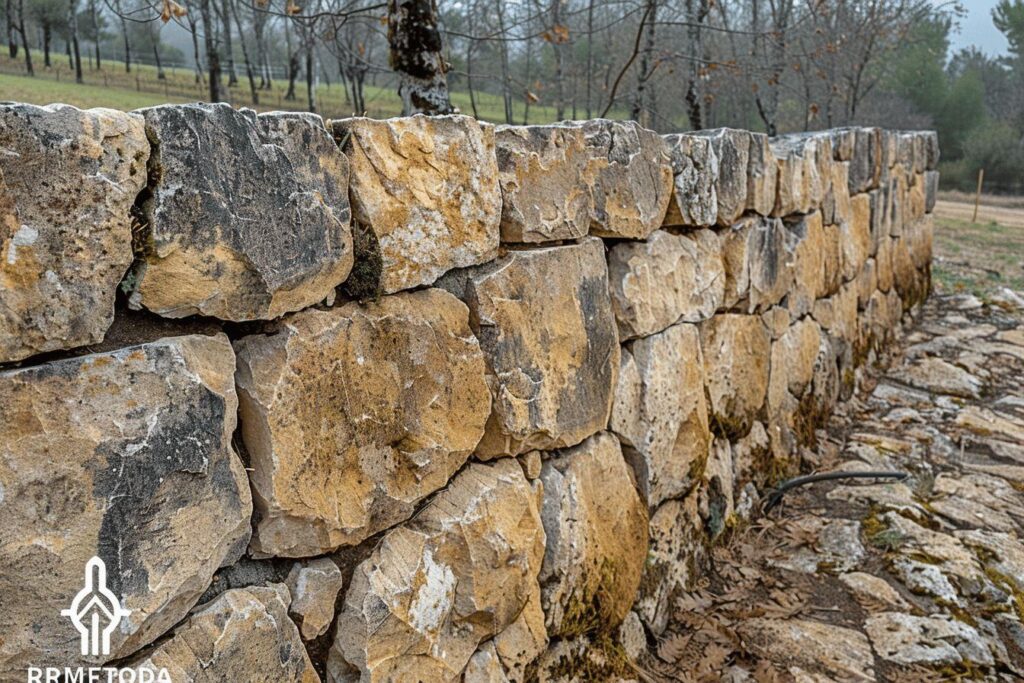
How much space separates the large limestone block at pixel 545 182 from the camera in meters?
2.22

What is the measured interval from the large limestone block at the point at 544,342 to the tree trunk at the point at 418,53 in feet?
5.39

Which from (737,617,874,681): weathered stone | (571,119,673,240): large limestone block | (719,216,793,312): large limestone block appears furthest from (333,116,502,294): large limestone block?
(737,617,874,681): weathered stone

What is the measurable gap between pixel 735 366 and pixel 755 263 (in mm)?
517

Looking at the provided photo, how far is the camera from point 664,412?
9.82 feet

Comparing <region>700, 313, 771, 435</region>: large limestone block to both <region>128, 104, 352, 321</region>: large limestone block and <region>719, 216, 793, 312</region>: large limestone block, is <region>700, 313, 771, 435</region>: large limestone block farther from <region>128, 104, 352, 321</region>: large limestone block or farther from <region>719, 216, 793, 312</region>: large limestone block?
<region>128, 104, 352, 321</region>: large limestone block

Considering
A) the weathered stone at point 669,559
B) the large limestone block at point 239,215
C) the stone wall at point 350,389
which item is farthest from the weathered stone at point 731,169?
the large limestone block at point 239,215

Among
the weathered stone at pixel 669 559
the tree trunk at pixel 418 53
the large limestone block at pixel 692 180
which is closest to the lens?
the weathered stone at pixel 669 559

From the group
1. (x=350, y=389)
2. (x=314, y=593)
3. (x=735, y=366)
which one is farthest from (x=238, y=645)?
(x=735, y=366)

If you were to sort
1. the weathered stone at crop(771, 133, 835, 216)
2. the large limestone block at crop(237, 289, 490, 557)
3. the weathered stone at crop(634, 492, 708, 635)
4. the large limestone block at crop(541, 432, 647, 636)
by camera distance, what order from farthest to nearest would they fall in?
the weathered stone at crop(771, 133, 835, 216) → the weathered stone at crop(634, 492, 708, 635) → the large limestone block at crop(541, 432, 647, 636) → the large limestone block at crop(237, 289, 490, 557)

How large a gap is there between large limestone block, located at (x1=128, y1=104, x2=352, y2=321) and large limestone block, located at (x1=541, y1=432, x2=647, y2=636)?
1.08 meters

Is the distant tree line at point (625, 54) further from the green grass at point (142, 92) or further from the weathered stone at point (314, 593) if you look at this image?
the weathered stone at point (314, 593)

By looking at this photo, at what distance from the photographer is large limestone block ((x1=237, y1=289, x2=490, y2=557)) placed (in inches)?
63.4

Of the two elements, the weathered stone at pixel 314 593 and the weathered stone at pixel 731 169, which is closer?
the weathered stone at pixel 314 593

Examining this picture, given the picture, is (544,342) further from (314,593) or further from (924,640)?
(924,640)
